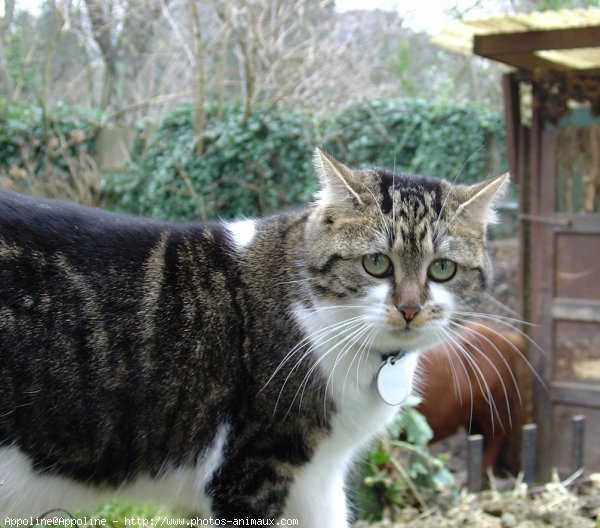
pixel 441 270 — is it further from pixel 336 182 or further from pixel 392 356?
pixel 336 182

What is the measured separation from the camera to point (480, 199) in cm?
226

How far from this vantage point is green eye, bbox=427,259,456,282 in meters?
2.15

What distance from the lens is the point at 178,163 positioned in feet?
24.4

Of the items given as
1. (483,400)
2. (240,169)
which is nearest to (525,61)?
(483,400)

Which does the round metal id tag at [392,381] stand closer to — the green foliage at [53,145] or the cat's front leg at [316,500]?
the cat's front leg at [316,500]

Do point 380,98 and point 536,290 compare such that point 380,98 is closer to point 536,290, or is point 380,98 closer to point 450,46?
point 450,46

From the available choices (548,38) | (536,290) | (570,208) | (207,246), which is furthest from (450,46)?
(207,246)

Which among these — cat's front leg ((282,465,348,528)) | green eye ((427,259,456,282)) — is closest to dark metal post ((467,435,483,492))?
cat's front leg ((282,465,348,528))

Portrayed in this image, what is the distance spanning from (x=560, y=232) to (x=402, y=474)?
279 cm

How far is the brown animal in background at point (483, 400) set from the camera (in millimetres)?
5156

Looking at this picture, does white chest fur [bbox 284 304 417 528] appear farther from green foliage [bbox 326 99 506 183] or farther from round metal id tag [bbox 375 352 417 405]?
green foliage [bbox 326 99 506 183]

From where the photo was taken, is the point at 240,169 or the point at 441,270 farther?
the point at 240,169

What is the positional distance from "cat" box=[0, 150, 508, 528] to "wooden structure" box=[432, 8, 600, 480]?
363 centimetres

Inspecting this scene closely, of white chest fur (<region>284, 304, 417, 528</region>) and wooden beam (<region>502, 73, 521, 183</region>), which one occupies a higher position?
wooden beam (<region>502, 73, 521, 183</region>)
